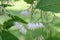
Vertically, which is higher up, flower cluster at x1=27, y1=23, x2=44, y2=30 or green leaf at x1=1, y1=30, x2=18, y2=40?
flower cluster at x1=27, y1=23, x2=44, y2=30

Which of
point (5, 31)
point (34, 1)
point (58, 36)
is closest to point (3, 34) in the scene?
point (5, 31)

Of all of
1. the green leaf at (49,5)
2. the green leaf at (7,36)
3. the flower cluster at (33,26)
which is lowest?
the green leaf at (7,36)

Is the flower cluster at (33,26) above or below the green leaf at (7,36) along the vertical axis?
above

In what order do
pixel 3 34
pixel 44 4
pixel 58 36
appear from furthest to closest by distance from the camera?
pixel 58 36, pixel 3 34, pixel 44 4

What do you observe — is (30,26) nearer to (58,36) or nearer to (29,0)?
(29,0)

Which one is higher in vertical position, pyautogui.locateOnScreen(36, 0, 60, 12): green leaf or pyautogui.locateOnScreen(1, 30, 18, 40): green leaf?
pyautogui.locateOnScreen(36, 0, 60, 12): green leaf

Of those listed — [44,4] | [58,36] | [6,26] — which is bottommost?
[58,36]

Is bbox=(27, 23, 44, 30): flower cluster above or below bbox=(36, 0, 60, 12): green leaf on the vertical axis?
below

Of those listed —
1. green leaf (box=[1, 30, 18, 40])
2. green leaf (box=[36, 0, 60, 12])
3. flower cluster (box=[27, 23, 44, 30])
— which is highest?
green leaf (box=[36, 0, 60, 12])

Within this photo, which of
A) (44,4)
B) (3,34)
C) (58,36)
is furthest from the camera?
(58,36)

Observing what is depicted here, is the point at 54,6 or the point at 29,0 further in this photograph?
the point at 29,0

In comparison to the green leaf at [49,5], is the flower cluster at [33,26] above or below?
below
